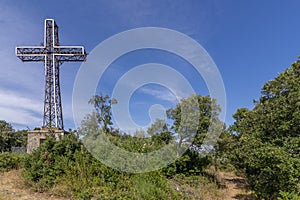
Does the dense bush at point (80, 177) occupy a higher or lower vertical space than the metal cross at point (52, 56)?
lower

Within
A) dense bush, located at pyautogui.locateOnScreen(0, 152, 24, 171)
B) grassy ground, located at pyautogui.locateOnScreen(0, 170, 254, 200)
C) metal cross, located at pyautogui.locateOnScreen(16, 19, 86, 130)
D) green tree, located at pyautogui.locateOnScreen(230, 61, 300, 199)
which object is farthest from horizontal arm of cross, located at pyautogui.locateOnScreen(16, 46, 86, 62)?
green tree, located at pyautogui.locateOnScreen(230, 61, 300, 199)

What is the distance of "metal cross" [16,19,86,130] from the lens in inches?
427

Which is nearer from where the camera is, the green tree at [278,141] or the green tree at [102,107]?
the green tree at [278,141]

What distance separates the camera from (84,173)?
518 centimetres

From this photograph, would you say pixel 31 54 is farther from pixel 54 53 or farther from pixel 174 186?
pixel 174 186

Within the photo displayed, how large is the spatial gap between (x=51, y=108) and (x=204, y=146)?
26.4 ft

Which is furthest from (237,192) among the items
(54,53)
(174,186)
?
(54,53)

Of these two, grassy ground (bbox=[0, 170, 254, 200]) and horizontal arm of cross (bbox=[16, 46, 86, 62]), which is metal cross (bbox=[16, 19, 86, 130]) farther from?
grassy ground (bbox=[0, 170, 254, 200])

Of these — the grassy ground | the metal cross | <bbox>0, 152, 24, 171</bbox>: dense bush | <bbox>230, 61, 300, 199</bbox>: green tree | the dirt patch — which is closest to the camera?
<bbox>230, 61, 300, 199</bbox>: green tree

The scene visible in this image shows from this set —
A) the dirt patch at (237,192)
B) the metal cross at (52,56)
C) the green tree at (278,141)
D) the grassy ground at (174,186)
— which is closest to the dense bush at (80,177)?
the grassy ground at (174,186)

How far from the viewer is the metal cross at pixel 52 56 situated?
10.8m

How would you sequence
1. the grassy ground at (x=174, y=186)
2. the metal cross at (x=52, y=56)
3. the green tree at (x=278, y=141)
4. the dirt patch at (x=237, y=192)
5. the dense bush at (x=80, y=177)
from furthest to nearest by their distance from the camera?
the metal cross at (x=52, y=56), the dirt patch at (x=237, y=192), the grassy ground at (x=174, y=186), the dense bush at (x=80, y=177), the green tree at (x=278, y=141)

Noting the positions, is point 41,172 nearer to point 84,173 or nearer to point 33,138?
point 84,173

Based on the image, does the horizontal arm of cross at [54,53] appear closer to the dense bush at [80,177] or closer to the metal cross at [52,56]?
the metal cross at [52,56]
